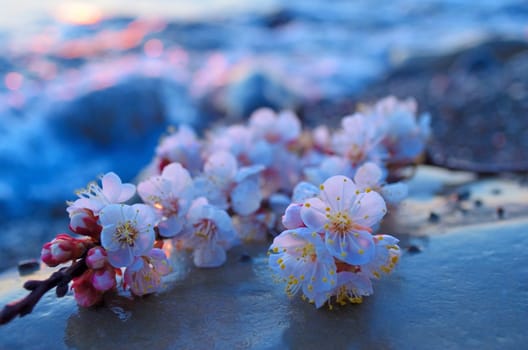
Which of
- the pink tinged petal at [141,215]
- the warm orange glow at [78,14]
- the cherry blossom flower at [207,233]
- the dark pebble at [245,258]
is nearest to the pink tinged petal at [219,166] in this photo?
the cherry blossom flower at [207,233]

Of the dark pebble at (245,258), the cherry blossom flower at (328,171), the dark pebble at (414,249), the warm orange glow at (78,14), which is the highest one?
the warm orange glow at (78,14)

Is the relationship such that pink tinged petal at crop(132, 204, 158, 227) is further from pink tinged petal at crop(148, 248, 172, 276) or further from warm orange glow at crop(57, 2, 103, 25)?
warm orange glow at crop(57, 2, 103, 25)

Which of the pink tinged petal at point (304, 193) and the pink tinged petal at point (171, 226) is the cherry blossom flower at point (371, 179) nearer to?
the pink tinged petal at point (304, 193)

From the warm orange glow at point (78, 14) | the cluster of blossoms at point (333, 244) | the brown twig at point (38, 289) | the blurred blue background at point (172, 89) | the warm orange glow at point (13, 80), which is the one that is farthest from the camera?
the warm orange glow at point (78, 14)

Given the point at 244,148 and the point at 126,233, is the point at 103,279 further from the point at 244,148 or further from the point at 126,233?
the point at 244,148

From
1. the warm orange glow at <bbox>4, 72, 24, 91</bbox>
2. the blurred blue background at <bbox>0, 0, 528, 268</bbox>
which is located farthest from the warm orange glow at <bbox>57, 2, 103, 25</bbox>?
the warm orange glow at <bbox>4, 72, 24, 91</bbox>

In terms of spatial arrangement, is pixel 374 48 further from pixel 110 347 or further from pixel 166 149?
pixel 110 347

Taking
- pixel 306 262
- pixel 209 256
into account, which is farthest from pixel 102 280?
pixel 306 262
